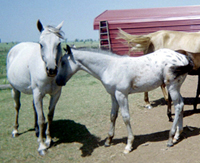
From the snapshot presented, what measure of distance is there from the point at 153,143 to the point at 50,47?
254cm

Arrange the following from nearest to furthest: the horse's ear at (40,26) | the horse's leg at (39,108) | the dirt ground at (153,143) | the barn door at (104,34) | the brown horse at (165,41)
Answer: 1. the dirt ground at (153,143)
2. the horse's ear at (40,26)
3. the horse's leg at (39,108)
4. the brown horse at (165,41)
5. the barn door at (104,34)

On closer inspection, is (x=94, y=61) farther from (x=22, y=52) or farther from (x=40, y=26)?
(x=22, y=52)

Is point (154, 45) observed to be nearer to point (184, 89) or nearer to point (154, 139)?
point (184, 89)

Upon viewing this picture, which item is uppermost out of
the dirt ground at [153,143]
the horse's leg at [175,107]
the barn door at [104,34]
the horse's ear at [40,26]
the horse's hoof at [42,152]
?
the horse's ear at [40,26]

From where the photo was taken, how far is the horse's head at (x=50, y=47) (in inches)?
142

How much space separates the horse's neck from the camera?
151 inches

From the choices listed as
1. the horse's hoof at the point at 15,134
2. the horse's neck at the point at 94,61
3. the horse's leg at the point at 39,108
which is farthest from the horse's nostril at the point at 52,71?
the horse's hoof at the point at 15,134

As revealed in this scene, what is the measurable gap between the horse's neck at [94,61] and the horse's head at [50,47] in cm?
37

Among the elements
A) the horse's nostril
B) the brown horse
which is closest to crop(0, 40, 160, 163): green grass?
the horse's nostril

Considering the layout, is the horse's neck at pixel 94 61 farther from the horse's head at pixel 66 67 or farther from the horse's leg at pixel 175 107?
the horse's leg at pixel 175 107

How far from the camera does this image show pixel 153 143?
13.3ft

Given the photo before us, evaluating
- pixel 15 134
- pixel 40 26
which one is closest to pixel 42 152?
pixel 15 134

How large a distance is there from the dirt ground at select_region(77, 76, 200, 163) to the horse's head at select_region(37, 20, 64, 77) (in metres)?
1.75

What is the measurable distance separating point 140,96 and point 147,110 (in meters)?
1.51
